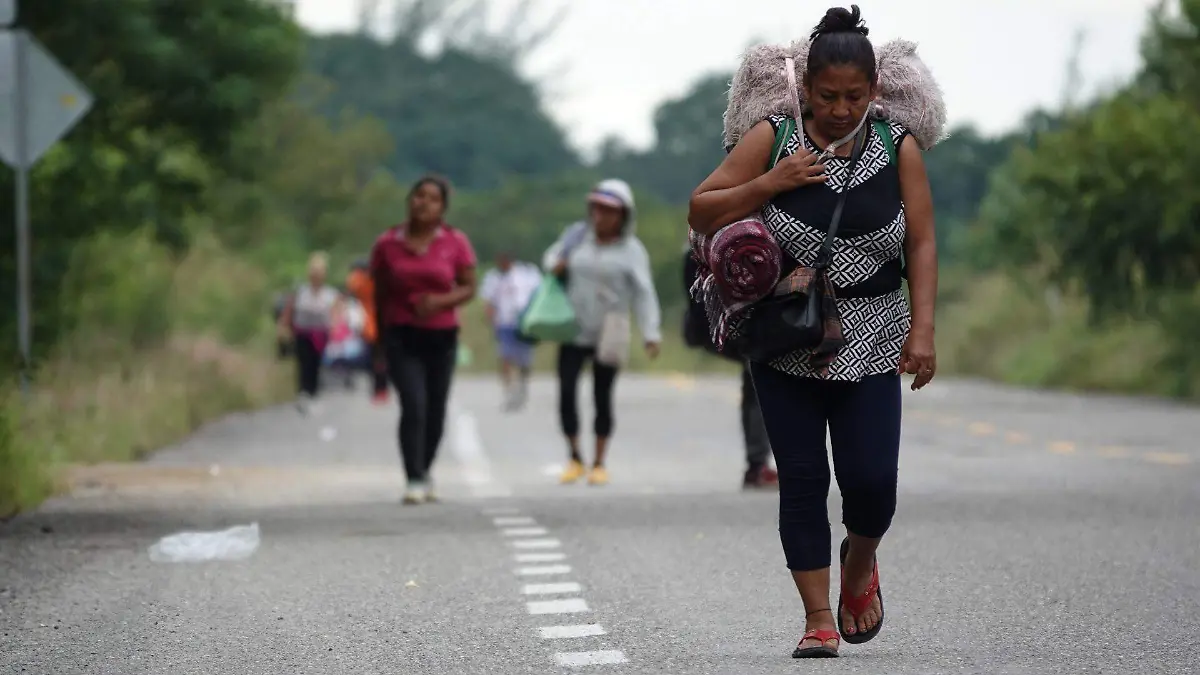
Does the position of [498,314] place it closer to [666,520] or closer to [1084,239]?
[1084,239]

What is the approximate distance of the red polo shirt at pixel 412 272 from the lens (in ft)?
43.8

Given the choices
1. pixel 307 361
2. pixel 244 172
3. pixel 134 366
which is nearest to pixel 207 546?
pixel 134 366

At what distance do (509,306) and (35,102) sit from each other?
42.7 feet

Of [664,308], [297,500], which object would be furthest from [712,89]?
[297,500]

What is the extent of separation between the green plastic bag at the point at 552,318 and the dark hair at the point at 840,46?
7761 millimetres

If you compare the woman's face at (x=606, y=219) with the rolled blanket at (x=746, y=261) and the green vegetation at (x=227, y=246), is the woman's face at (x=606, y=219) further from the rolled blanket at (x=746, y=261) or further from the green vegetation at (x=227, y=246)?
the rolled blanket at (x=746, y=261)

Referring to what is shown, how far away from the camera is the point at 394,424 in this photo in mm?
23078

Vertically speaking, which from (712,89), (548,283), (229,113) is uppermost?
(712,89)

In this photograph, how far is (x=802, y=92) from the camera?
6980 millimetres

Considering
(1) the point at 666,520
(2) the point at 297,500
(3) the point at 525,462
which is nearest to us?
(1) the point at 666,520

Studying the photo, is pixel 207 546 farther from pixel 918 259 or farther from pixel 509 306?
pixel 509 306

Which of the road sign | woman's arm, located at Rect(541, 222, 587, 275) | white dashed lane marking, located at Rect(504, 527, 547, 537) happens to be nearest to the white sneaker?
white dashed lane marking, located at Rect(504, 527, 547, 537)

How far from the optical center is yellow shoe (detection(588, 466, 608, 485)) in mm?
14633

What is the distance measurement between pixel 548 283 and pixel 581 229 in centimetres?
40
